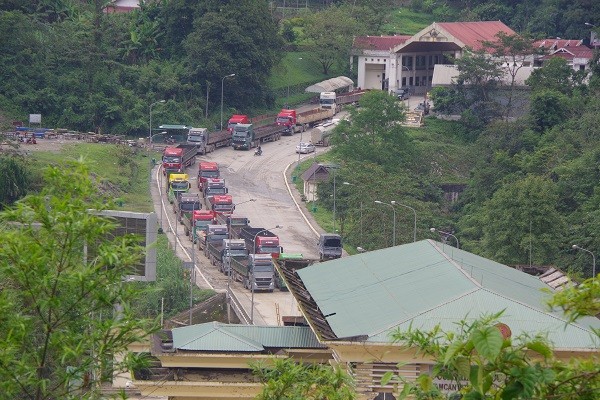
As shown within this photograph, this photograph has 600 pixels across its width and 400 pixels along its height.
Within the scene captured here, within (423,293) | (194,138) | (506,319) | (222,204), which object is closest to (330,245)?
(222,204)

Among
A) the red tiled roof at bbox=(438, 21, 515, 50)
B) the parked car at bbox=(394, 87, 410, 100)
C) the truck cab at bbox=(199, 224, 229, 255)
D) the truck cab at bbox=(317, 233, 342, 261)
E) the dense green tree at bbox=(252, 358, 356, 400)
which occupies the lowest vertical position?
the truck cab at bbox=(199, 224, 229, 255)

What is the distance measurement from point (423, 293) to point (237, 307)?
19.2 metres

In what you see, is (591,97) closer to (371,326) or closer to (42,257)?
(371,326)

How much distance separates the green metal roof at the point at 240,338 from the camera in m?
34.4

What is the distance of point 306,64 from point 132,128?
21642 millimetres

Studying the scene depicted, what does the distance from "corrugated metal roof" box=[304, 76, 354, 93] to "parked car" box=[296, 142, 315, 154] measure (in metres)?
12.1

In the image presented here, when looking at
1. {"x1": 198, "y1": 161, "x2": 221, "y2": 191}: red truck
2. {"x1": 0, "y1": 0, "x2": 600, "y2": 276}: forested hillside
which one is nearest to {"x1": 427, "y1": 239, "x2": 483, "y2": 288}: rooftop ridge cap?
{"x1": 0, "y1": 0, "x2": 600, "y2": 276}: forested hillside

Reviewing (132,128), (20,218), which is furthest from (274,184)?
(20,218)

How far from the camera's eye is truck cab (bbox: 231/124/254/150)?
8856 cm

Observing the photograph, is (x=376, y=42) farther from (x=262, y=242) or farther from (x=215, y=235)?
(x=262, y=242)

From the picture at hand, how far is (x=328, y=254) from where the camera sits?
63719mm

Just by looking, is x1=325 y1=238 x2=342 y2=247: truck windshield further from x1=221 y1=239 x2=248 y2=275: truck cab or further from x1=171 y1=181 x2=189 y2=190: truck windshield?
x1=171 y1=181 x2=189 y2=190: truck windshield

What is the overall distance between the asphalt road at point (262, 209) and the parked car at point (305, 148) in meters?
0.36

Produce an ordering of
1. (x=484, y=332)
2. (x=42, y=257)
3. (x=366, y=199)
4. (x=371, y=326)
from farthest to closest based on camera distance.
A: (x=366, y=199), (x=371, y=326), (x=42, y=257), (x=484, y=332)
